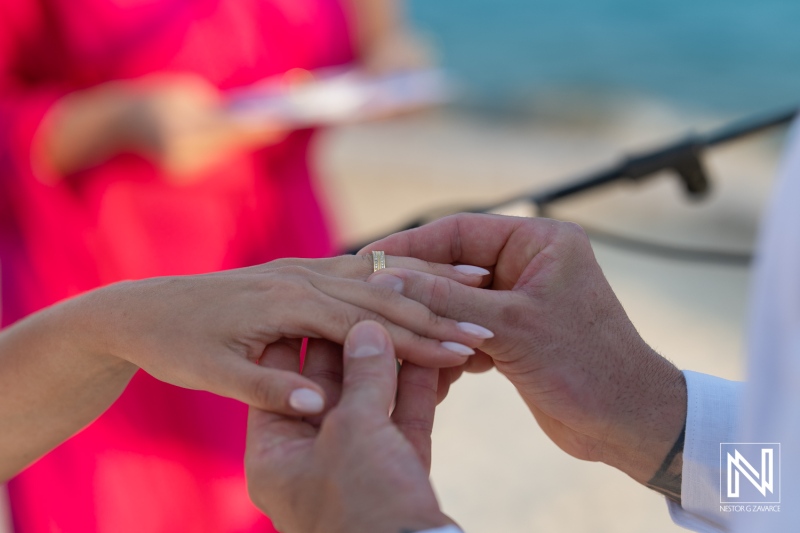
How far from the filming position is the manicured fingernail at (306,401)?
77cm

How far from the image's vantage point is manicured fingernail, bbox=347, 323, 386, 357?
811 millimetres

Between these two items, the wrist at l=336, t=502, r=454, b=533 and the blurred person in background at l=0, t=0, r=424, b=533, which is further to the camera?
the blurred person in background at l=0, t=0, r=424, b=533

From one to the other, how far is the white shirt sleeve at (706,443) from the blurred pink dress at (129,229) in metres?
1.01

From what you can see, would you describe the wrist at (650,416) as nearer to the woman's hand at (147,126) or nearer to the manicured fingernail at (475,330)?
the manicured fingernail at (475,330)

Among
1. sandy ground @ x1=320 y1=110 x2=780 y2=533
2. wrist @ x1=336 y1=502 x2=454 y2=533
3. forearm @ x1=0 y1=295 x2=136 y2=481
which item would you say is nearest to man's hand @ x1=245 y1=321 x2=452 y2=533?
wrist @ x1=336 y1=502 x2=454 y2=533

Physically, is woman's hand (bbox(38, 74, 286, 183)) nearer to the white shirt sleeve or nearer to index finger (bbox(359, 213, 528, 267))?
index finger (bbox(359, 213, 528, 267))

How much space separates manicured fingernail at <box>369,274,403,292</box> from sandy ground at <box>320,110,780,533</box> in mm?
549

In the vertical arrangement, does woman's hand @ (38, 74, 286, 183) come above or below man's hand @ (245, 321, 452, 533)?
above

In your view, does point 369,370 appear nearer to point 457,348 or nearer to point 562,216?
point 457,348

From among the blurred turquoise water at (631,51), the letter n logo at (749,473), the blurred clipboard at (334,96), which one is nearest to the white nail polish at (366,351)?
the letter n logo at (749,473)

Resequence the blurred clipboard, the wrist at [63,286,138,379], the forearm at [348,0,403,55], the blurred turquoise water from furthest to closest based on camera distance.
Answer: the blurred turquoise water
the forearm at [348,0,403,55]
the blurred clipboard
the wrist at [63,286,138,379]

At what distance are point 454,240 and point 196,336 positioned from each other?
0.39 m

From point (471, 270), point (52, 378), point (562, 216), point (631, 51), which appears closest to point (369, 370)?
point (471, 270)

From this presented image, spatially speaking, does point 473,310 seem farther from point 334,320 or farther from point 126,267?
point 126,267
